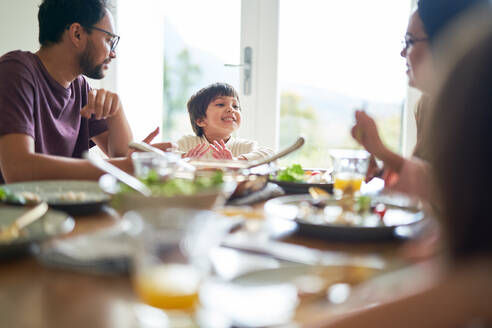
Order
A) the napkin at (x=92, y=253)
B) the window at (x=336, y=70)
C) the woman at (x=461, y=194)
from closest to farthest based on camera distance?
the woman at (x=461, y=194) < the napkin at (x=92, y=253) < the window at (x=336, y=70)

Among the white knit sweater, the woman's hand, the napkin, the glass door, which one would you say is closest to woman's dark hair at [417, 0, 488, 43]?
the woman's hand

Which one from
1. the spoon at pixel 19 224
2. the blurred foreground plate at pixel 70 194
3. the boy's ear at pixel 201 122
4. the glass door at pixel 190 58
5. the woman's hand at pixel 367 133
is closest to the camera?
the spoon at pixel 19 224

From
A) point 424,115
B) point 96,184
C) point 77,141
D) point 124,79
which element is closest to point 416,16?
point 424,115

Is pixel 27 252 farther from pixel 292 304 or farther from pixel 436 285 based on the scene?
pixel 436 285

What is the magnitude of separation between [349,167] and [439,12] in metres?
0.65

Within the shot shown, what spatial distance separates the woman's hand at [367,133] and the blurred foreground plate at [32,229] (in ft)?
3.58

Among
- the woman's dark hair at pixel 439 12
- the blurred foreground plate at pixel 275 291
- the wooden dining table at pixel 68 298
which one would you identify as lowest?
the wooden dining table at pixel 68 298

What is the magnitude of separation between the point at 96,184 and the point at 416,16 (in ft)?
4.16

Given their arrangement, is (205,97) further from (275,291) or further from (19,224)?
(275,291)

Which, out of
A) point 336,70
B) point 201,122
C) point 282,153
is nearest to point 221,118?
point 201,122

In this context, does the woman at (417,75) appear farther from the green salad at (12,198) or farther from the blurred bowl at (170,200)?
the green salad at (12,198)

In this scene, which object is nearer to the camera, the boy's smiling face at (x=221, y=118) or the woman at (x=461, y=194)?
the woman at (x=461, y=194)

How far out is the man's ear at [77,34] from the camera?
7.00ft

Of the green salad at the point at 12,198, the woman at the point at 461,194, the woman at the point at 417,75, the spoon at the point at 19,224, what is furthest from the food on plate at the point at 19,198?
the woman at the point at 417,75
